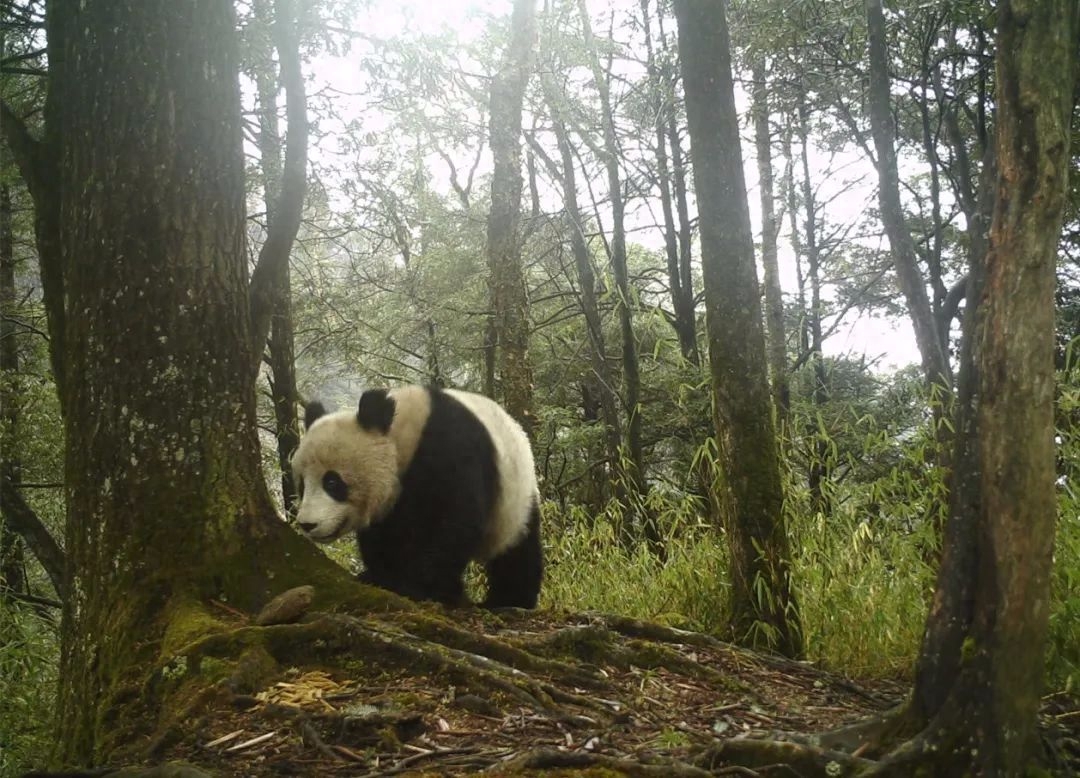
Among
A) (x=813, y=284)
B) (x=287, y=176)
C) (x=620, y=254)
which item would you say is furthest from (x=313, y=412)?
(x=813, y=284)

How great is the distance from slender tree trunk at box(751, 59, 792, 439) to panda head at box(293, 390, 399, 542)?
7342 mm

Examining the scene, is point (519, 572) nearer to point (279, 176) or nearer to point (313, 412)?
point (313, 412)

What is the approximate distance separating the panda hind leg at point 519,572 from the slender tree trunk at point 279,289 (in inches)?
81.5

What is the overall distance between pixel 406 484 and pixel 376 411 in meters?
0.49

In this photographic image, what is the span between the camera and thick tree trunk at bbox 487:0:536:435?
11008mm

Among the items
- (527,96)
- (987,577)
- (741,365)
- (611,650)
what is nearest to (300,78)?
(741,365)

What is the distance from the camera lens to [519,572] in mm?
6211

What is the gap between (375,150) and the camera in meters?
12.4

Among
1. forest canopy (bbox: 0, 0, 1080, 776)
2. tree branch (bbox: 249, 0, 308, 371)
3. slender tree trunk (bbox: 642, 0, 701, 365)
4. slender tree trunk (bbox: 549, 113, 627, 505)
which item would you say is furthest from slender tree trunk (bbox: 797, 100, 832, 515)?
tree branch (bbox: 249, 0, 308, 371)

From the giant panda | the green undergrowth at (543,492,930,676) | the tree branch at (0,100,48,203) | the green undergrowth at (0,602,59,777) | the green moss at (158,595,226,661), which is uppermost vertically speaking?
the tree branch at (0,100,48,203)

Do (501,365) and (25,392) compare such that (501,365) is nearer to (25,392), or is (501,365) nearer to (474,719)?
(25,392)

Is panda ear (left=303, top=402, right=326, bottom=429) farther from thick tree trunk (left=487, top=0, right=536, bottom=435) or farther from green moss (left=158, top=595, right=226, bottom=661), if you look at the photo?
thick tree trunk (left=487, top=0, right=536, bottom=435)

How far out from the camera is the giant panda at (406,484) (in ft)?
17.6

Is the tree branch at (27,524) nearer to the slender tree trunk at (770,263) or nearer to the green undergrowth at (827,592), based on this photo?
the green undergrowth at (827,592)
